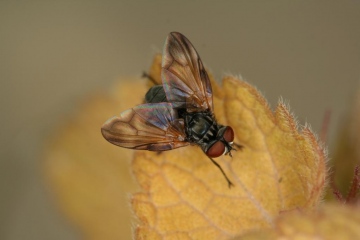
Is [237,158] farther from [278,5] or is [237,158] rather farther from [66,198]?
[278,5]

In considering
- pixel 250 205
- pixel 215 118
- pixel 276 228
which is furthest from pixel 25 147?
pixel 276 228

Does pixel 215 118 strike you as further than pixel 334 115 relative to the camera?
No

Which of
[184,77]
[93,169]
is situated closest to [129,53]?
[93,169]

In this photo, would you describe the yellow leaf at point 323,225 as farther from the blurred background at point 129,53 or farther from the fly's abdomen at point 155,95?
the blurred background at point 129,53

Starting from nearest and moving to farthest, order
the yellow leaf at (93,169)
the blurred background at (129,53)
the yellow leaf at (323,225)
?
the yellow leaf at (323,225), the yellow leaf at (93,169), the blurred background at (129,53)

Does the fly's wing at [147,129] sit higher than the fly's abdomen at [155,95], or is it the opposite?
the fly's abdomen at [155,95]

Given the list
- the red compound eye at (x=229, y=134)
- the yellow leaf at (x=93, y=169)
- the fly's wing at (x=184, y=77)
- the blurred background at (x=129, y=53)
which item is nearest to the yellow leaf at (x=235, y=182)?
the red compound eye at (x=229, y=134)

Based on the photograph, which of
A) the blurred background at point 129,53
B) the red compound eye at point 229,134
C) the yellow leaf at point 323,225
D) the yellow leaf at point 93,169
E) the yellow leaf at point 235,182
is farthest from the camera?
the blurred background at point 129,53

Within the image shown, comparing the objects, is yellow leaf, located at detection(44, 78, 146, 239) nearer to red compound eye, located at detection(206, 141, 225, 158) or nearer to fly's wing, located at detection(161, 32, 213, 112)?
fly's wing, located at detection(161, 32, 213, 112)
